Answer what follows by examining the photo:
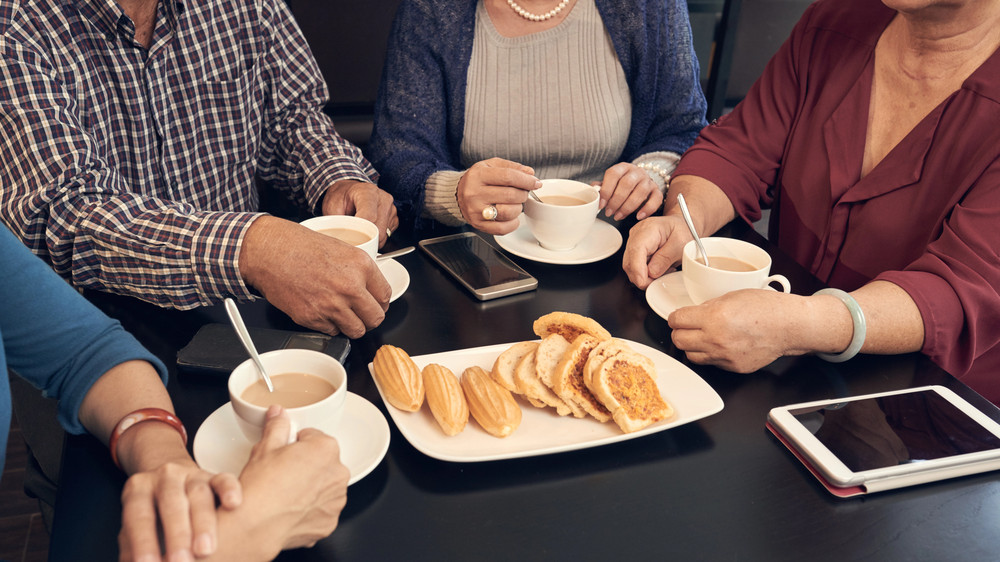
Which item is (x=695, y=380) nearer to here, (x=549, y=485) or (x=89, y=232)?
(x=549, y=485)

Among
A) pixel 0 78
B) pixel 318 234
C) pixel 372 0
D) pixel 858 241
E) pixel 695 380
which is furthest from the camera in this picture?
pixel 372 0

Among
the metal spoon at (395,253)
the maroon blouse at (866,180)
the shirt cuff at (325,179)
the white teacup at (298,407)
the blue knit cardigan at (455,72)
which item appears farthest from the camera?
the blue knit cardigan at (455,72)

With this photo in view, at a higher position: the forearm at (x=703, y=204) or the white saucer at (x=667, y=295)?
the forearm at (x=703, y=204)

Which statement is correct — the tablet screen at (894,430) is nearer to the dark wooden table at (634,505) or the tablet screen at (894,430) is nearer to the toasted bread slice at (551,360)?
the dark wooden table at (634,505)

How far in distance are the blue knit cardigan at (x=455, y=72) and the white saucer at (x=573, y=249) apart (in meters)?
0.37

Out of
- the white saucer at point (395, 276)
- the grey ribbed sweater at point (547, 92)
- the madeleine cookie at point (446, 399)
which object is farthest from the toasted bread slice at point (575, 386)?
the grey ribbed sweater at point (547, 92)

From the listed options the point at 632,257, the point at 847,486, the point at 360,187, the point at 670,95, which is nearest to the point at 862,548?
the point at 847,486

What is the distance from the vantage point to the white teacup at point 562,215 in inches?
50.0

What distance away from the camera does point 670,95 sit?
70.8 inches

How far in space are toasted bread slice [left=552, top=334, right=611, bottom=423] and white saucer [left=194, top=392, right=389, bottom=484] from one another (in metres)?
0.22

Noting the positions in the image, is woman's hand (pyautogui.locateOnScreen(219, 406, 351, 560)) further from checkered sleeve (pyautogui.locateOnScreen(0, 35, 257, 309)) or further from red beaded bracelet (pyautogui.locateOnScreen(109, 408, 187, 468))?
checkered sleeve (pyautogui.locateOnScreen(0, 35, 257, 309))

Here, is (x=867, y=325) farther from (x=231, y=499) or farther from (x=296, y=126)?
(x=296, y=126)

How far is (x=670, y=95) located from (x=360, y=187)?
0.87 meters

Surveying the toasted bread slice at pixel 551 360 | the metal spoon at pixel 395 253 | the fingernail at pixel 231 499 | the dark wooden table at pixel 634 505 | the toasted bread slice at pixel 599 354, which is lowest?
the metal spoon at pixel 395 253
